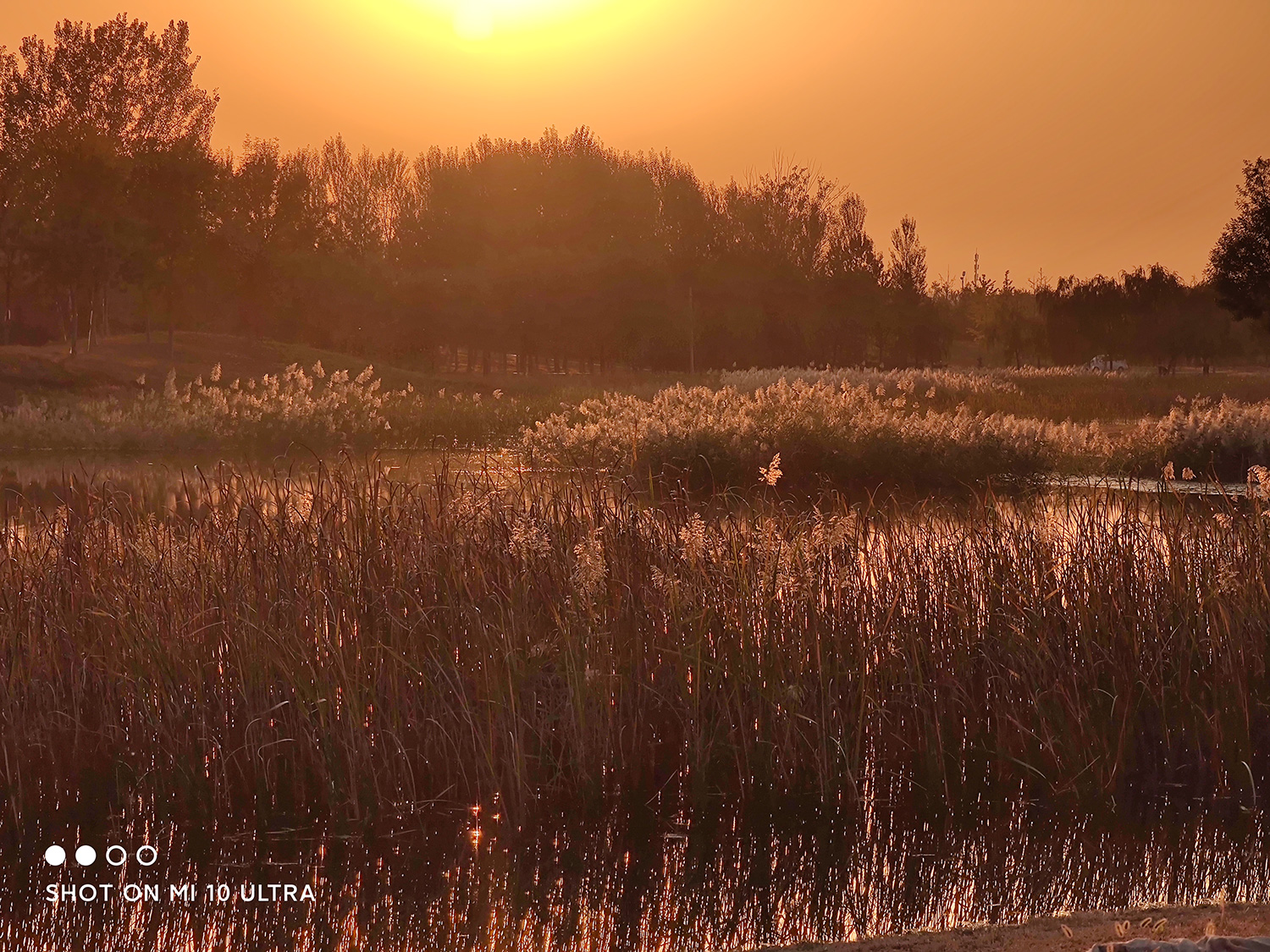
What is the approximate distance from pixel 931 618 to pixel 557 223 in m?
57.0

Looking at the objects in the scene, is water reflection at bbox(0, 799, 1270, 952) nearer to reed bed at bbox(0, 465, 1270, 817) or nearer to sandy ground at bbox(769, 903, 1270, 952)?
reed bed at bbox(0, 465, 1270, 817)

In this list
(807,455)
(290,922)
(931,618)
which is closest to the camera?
(290,922)

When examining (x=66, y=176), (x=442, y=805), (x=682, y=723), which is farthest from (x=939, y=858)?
(x=66, y=176)

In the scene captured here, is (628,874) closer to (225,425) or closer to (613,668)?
(613,668)

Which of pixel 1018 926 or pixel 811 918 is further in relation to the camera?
pixel 811 918

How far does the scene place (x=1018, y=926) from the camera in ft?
12.3

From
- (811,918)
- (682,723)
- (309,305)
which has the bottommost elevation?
(811,918)

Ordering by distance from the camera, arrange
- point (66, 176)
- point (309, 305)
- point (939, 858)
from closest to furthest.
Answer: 1. point (939, 858)
2. point (66, 176)
3. point (309, 305)

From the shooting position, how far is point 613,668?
204 inches

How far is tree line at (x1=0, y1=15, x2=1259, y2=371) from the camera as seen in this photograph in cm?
3809

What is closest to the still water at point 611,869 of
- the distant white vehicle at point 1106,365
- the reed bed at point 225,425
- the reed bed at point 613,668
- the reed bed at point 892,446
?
the reed bed at point 613,668

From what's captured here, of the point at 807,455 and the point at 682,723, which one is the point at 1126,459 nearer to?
the point at 807,455

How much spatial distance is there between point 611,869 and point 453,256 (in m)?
55.3

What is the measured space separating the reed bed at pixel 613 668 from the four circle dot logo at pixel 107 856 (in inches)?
12.6
